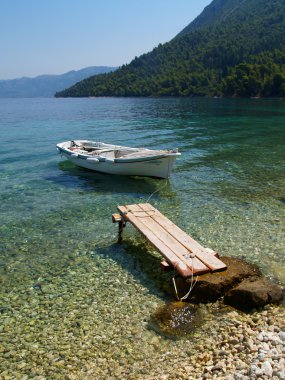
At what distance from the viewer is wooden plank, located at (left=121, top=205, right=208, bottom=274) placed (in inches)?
358

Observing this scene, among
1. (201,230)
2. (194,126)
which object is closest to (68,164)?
(201,230)

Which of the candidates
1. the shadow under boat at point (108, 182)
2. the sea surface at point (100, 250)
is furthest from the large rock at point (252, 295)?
the shadow under boat at point (108, 182)

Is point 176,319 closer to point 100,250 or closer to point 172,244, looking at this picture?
point 172,244

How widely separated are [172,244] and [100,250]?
9.48 ft

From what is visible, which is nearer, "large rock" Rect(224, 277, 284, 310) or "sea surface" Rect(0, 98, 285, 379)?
"sea surface" Rect(0, 98, 285, 379)

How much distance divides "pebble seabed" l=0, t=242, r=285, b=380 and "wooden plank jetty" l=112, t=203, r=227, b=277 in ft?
3.05

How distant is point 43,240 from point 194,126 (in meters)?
38.8

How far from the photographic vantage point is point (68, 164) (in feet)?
86.5

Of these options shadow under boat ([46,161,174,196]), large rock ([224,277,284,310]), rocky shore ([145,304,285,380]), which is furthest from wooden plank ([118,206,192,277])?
shadow under boat ([46,161,174,196])

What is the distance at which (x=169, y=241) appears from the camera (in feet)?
34.1

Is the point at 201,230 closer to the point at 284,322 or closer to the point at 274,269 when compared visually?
the point at 274,269

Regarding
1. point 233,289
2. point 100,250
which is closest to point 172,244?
point 233,289

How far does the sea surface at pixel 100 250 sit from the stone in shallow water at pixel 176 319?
7.8 inches

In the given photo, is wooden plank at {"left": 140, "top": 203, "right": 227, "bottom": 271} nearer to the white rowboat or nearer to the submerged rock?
the submerged rock
